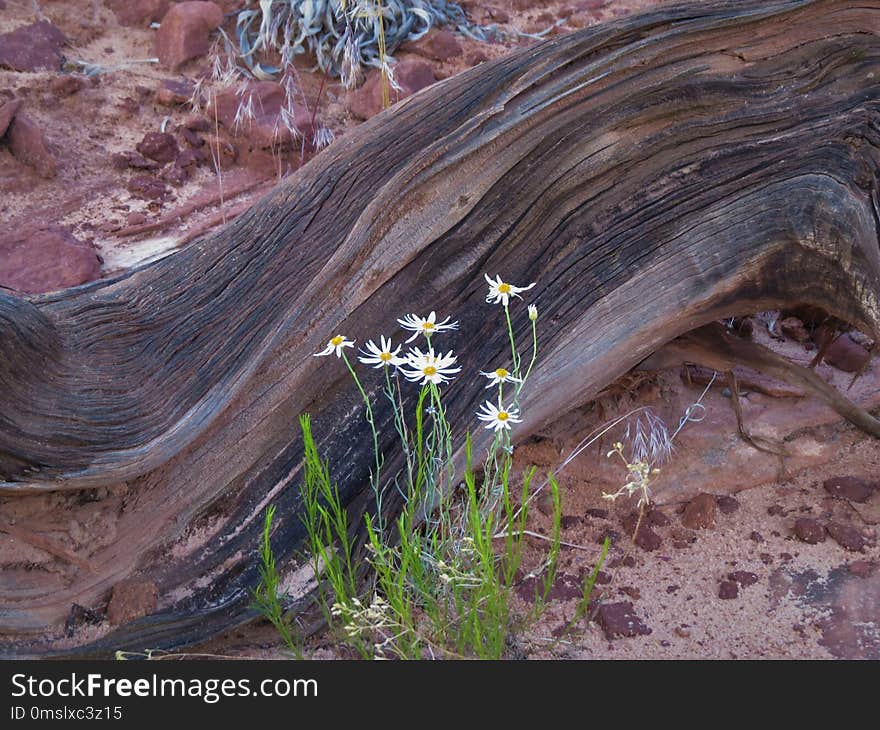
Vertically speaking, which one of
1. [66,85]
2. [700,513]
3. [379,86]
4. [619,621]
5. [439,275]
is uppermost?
[66,85]

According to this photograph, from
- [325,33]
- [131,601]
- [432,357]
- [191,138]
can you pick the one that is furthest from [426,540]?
[325,33]

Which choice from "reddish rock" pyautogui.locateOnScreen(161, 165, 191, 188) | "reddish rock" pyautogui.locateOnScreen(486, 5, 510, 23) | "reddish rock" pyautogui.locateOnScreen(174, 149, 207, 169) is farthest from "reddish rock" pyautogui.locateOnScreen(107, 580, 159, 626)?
"reddish rock" pyautogui.locateOnScreen(486, 5, 510, 23)

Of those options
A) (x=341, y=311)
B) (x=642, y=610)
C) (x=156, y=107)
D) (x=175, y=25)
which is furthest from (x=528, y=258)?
(x=175, y=25)

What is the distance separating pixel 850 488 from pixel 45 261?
122 inches

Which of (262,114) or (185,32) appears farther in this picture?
(185,32)

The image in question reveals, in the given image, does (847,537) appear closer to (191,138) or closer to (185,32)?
(191,138)

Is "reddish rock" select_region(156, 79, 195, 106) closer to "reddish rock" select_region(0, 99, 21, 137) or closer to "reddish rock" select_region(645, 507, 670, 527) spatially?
"reddish rock" select_region(0, 99, 21, 137)

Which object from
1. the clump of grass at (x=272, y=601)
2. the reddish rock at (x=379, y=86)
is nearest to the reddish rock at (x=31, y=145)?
the reddish rock at (x=379, y=86)

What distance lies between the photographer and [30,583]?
271 centimetres

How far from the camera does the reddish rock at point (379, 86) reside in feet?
16.9

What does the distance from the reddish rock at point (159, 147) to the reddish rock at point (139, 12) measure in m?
1.04

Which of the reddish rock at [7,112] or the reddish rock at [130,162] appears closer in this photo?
the reddish rock at [7,112]

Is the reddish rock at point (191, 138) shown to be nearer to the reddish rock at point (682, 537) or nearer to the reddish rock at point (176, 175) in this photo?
the reddish rock at point (176, 175)

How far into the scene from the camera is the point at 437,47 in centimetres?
549
